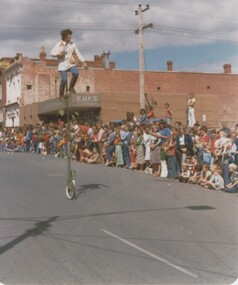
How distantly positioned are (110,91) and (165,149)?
104ft

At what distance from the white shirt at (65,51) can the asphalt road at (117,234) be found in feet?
9.88

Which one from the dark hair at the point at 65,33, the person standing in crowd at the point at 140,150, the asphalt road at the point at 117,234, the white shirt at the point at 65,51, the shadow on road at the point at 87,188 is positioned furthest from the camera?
the person standing in crowd at the point at 140,150

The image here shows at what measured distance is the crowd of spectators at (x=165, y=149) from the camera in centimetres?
1464

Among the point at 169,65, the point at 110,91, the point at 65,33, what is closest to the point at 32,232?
the point at 65,33

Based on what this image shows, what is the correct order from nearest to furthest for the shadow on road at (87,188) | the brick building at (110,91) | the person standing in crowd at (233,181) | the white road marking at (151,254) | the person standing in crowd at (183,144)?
the white road marking at (151,254)
the shadow on road at (87,188)
the person standing in crowd at (233,181)
the person standing in crowd at (183,144)
the brick building at (110,91)

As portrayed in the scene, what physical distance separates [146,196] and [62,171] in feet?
19.7

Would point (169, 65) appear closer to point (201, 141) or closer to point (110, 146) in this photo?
point (110, 146)

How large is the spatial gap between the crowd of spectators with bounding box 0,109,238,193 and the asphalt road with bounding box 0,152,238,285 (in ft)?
2.67

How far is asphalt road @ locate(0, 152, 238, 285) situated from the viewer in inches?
265

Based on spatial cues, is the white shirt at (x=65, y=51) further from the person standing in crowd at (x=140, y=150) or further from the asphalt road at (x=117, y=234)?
the person standing in crowd at (x=140, y=150)

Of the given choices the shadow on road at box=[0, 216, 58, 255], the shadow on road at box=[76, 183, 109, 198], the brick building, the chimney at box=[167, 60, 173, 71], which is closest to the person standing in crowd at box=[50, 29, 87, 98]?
the shadow on road at box=[0, 216, 58, 255]

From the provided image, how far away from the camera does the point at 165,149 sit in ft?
55.7

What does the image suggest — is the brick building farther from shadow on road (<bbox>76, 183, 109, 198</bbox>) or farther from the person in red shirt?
shadow on road (<bbox>76, 183, 109, 198</bbox>)

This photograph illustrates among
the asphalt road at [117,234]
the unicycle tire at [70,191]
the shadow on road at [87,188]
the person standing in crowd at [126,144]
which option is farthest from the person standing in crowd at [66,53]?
the person standing in crowd at [126,144]
